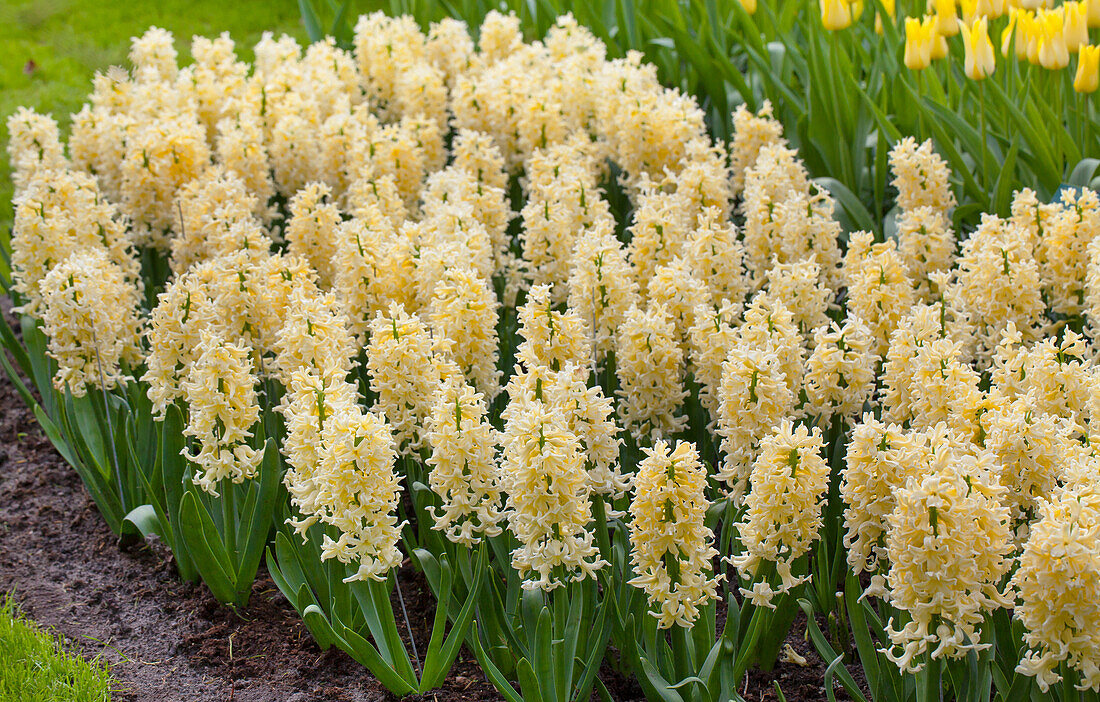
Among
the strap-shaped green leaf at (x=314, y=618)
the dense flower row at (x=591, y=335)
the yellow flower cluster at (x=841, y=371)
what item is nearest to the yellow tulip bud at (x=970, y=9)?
the dense flower row at (x=591, y=335)

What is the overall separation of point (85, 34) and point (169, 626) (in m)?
6.65

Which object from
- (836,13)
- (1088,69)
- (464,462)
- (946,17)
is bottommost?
(464,462)

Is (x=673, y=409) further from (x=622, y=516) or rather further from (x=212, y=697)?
(x=212, y=697)

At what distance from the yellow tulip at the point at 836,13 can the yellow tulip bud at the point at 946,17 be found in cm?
42

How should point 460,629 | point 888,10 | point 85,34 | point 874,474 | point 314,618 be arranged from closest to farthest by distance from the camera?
point 874,474 < point 460,629 < point 314,618 < point 888,10 < point 85,34

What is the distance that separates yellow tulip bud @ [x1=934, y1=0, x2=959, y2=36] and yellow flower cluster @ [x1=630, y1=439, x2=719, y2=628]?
326 cm

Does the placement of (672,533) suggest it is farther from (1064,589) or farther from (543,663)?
(1064,589)

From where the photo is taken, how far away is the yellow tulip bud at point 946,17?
16.1 feet

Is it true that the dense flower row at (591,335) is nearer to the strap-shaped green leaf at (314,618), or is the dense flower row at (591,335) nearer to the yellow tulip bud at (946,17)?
the strap-shaped green leaf at (314,618)

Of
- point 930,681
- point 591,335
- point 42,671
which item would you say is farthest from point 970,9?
point 42,671

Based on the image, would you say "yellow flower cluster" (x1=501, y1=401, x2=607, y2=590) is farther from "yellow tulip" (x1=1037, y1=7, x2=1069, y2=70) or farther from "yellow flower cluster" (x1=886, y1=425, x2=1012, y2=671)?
"yellow tulip" (x1=1037, y1=7, x2=1069, y2=70)

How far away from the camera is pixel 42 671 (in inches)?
125

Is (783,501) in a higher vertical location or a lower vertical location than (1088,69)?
lower

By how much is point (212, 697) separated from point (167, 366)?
1072mm
